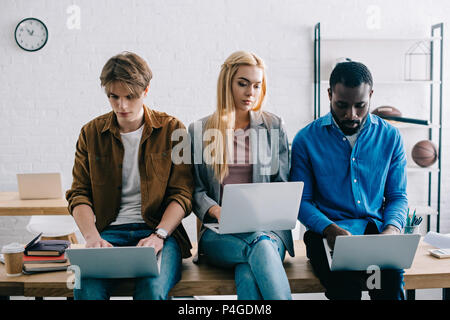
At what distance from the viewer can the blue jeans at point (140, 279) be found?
1.35m

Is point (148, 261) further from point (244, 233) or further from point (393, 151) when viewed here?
point (393, 151)

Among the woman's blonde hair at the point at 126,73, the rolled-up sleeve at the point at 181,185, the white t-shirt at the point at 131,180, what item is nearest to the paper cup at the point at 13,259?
the white t-shirt at the point at 131,180

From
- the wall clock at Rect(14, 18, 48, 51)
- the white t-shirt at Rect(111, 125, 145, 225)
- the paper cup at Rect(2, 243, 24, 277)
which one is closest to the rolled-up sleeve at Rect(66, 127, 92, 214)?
the white t-shirt at Rect(111, 125, 145, 225)

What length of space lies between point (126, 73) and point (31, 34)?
2.29 m

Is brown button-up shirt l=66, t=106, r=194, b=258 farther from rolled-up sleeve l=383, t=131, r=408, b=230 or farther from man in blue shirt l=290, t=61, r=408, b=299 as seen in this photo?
rolled-up sleeve l=383, t=131, r=408, b=230

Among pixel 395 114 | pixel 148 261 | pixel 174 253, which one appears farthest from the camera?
pixel 395 114

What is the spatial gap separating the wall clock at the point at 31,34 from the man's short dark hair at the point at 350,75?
263cm

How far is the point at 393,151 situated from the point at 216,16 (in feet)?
7.27

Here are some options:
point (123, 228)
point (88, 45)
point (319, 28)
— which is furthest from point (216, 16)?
point (123, 228)

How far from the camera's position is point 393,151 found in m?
1.73

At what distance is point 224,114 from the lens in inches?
70.7

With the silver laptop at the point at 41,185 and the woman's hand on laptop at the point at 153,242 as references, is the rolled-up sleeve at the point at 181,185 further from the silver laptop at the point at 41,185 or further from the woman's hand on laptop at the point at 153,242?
the silver laptop at the point at 41,185

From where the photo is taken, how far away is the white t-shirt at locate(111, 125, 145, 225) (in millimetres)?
1684

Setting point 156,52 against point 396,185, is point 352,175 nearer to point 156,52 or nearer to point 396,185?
point 396,185
